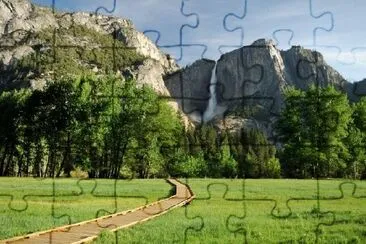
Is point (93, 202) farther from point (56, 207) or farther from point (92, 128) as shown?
point (92, 128)

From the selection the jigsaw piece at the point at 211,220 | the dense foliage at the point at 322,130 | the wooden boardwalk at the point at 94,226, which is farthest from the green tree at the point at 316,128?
the wooden boardwalk at the point at 94,226

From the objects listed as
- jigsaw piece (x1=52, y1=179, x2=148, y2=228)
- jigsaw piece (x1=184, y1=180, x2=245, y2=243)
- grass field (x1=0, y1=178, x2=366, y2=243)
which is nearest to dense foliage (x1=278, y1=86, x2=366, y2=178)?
grass field (x1=0, y1=178, x2=366, y2=243)

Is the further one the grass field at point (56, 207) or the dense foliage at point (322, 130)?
the dense foliage at point (322, 130)

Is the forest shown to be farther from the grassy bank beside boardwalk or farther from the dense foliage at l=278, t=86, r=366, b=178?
the grassy bank beside boardwalk

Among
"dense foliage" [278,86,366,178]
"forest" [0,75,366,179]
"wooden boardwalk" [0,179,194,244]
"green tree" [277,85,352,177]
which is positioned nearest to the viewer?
"wooden boardwalk" [0,179,194,244]

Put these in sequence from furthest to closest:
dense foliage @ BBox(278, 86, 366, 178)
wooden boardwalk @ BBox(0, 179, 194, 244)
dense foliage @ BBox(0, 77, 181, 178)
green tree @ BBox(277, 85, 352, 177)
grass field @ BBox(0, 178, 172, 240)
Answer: dense foliage @ BBox(0, 77, 181, 178), dense foliage @ BBox(278, 86, 366, 178), green tree @ BBox(277, 85, 352, 177), grass field @ BBox(0, 178, 172, 240), wooden boardwalk @ BBox(0, 179, 194, 244)

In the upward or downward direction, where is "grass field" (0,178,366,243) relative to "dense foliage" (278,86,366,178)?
downward

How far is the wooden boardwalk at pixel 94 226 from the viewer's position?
57.9 ft

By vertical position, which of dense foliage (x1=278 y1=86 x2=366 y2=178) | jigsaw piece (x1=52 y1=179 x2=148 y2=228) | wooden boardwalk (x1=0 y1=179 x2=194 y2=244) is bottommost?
wooden boardwalk (x1=0 y1=179 x2=194 y2=244)

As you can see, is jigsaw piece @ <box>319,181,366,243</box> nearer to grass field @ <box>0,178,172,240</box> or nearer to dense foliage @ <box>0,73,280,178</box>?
grass field @ <box>0,178,172,240</box>

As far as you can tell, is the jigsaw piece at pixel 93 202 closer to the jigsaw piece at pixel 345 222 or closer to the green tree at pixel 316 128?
the jigsaw piece at pixel 345 222

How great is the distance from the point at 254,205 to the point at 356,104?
5303cm

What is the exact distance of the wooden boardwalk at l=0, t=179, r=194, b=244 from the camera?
695 inches

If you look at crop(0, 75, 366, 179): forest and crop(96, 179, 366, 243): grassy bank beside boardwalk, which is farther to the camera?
crop(0, 75, 366, 179): forest
